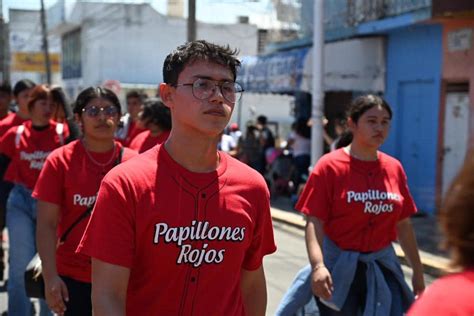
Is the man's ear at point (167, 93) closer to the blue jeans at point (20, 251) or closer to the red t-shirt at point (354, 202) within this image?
the red t-shirt at point (354, 202)

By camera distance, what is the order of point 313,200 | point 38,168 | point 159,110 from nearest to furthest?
point 313,200 → point 38,168 → point 159,110

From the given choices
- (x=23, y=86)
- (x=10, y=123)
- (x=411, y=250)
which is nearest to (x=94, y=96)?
(x=411, y=250)

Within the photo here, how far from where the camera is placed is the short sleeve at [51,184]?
438 centimetres

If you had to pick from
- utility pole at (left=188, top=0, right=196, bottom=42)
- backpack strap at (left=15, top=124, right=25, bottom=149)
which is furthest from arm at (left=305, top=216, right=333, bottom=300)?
utility pole at (left=188, top=0, right=196, bottom=42)

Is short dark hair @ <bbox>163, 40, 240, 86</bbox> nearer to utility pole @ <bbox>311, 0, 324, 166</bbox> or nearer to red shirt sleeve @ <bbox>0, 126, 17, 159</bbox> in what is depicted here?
red shirt sleeve @ <bbox>0, 126, 17, 159</bbox>

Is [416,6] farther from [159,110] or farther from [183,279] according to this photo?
[183,279]

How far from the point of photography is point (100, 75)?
41.2 m

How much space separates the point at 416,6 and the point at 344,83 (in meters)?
2.91

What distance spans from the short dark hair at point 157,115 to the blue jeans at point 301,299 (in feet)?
7.55

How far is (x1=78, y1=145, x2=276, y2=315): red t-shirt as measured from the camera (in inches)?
113

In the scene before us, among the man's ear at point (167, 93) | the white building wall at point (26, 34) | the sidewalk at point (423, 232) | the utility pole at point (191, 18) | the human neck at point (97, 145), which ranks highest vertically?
the white building wall at point (26, 34)

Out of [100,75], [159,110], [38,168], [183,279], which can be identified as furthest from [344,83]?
[100,75]

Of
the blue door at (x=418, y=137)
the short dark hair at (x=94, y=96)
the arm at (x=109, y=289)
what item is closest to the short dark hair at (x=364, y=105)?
the short dark hair at (x=94, y=96)

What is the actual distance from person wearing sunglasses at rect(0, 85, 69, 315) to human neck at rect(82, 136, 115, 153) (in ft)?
4.36
